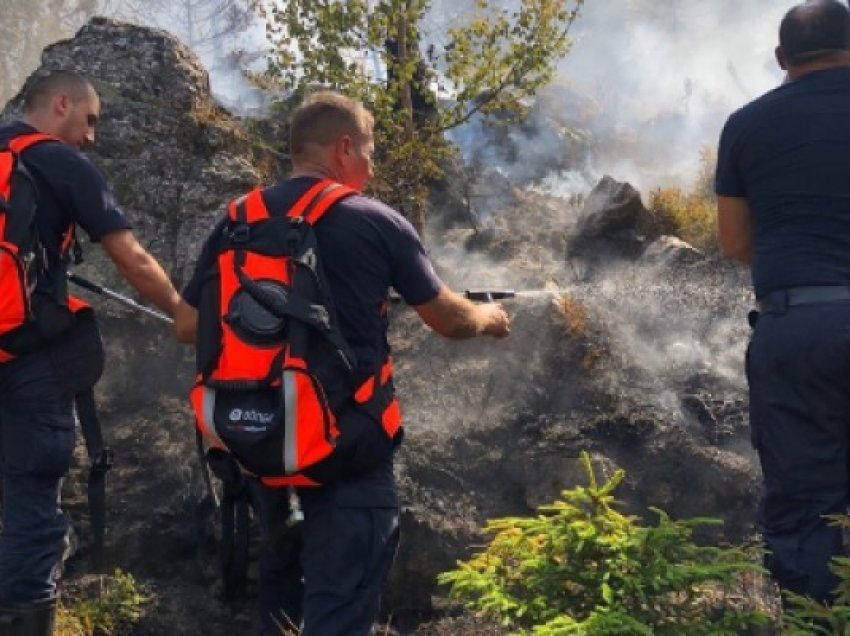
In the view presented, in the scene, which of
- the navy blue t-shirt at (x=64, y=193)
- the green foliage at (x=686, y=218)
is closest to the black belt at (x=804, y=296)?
the navy blue t-shirt at (x=64, y=193)

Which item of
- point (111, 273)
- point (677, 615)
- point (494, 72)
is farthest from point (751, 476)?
point (111, 273)

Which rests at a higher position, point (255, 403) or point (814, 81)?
point (814, 81)

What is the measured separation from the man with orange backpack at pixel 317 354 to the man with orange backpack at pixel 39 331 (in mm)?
777

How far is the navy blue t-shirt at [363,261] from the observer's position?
293 cm

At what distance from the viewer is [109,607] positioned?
4.79 meters

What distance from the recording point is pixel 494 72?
7582 millimetres

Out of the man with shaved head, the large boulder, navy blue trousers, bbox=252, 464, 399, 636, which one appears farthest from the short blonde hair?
the large boulder

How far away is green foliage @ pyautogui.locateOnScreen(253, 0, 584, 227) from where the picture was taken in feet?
23.9

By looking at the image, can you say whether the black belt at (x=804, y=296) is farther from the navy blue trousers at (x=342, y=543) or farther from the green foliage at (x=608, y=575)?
the navy blue trousers at (x=342, y=543)

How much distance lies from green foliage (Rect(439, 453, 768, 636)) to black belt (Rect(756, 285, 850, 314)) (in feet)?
2.75

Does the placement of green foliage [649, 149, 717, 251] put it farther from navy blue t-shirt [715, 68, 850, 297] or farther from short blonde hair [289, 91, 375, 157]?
short blonde hair [289, 91, 375, 157]

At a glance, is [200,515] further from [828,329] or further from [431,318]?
[828,329]

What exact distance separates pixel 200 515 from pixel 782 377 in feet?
9.02

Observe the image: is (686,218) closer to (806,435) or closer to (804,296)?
(804,296)
